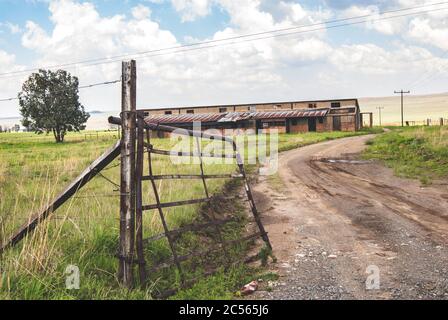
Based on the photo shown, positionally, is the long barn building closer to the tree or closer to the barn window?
the barn window

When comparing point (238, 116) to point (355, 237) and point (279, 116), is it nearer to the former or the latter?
point (279, 116)

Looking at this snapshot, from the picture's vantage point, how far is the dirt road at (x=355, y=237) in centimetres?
512

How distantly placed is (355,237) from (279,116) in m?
48.5

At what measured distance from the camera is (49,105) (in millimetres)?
56656

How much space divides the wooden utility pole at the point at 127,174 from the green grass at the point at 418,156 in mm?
11581

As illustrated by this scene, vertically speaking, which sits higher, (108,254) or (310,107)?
(310,107)

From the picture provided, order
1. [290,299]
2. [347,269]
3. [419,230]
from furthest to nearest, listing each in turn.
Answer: [419,230], [347,269], [290,299]

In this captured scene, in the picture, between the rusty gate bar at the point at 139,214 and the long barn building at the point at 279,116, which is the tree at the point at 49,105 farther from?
the rusty gate bar at the point at 139,214

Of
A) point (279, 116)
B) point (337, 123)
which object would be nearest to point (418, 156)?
point (337, 123)

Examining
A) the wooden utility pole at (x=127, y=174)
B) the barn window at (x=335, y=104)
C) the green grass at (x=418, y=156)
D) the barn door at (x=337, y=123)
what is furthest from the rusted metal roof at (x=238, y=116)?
the wooden utility pole at (x=127, y=174)
